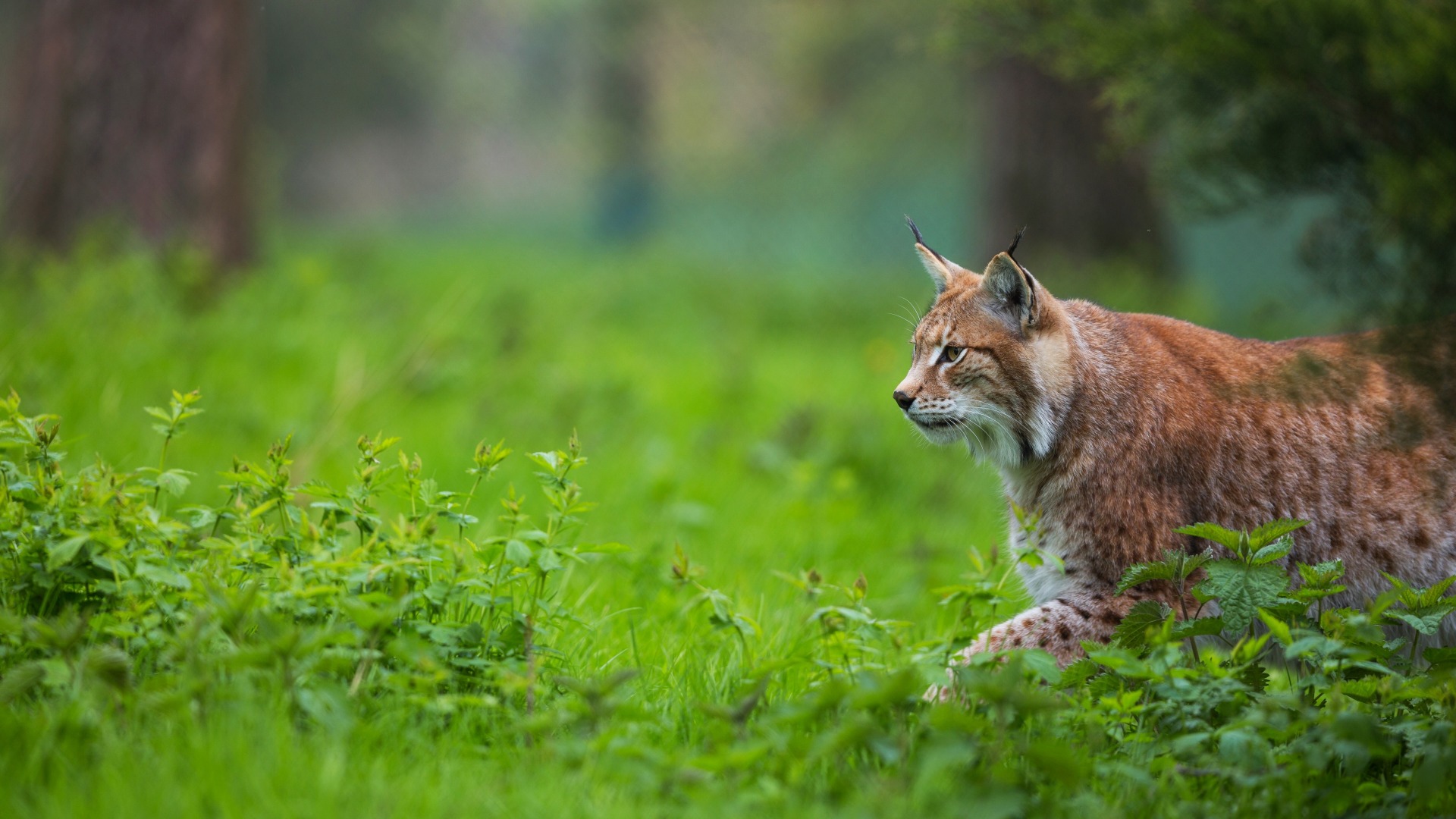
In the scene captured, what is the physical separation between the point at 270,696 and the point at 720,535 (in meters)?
2.57

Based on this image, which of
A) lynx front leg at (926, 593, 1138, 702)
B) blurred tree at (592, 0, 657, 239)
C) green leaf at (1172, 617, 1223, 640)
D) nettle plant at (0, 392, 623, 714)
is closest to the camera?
nettle plant at (0, 392, 623, 714)

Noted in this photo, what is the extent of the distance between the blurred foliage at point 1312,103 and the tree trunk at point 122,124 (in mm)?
4902

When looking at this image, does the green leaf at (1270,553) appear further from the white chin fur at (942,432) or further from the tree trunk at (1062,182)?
the tree trunk at (1062,182)

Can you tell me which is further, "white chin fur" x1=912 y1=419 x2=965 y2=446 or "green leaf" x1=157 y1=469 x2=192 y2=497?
"white chin fur" x1=912 y1=419 x2=965 y2=446

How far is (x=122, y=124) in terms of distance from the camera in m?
6.98

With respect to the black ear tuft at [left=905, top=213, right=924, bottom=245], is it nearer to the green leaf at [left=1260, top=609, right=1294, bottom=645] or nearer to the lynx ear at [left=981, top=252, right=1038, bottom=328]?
the lynx ear at [left=981, top=252, right=1038, bottom=328]

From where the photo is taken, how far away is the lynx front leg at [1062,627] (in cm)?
302

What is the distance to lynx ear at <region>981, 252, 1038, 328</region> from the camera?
3.25m

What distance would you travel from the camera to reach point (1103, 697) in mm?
2459

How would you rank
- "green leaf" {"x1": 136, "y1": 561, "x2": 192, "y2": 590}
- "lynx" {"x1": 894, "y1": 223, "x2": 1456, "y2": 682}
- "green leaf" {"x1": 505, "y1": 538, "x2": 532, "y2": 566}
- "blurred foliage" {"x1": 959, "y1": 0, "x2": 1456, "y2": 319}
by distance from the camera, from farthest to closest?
"blurred foliage" {"x1": 959, "y1": 0, "x2": 1456, "y2": 319}
"lynx" {"x1": 894, "y1": 223, "x2": 1456, "y2": 682}
"green leaf" {"x1": 505, "y1": 538, "x2": 532, "y2": 566}
"green leaf" {"x1": 136, "y1": 561, "x2": 192, "y2": 590}

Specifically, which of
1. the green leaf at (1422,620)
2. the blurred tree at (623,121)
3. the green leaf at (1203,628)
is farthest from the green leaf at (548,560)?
the blurred tree at (623,121)

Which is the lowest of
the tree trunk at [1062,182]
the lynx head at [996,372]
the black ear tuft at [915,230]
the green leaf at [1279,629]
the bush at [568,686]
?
the bush at [568,686]

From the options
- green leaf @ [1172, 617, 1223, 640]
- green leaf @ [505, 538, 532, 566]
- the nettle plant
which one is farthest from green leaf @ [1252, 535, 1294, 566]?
green leaf @ [505, 538, 532, 566]

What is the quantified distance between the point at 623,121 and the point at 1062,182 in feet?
20.8
